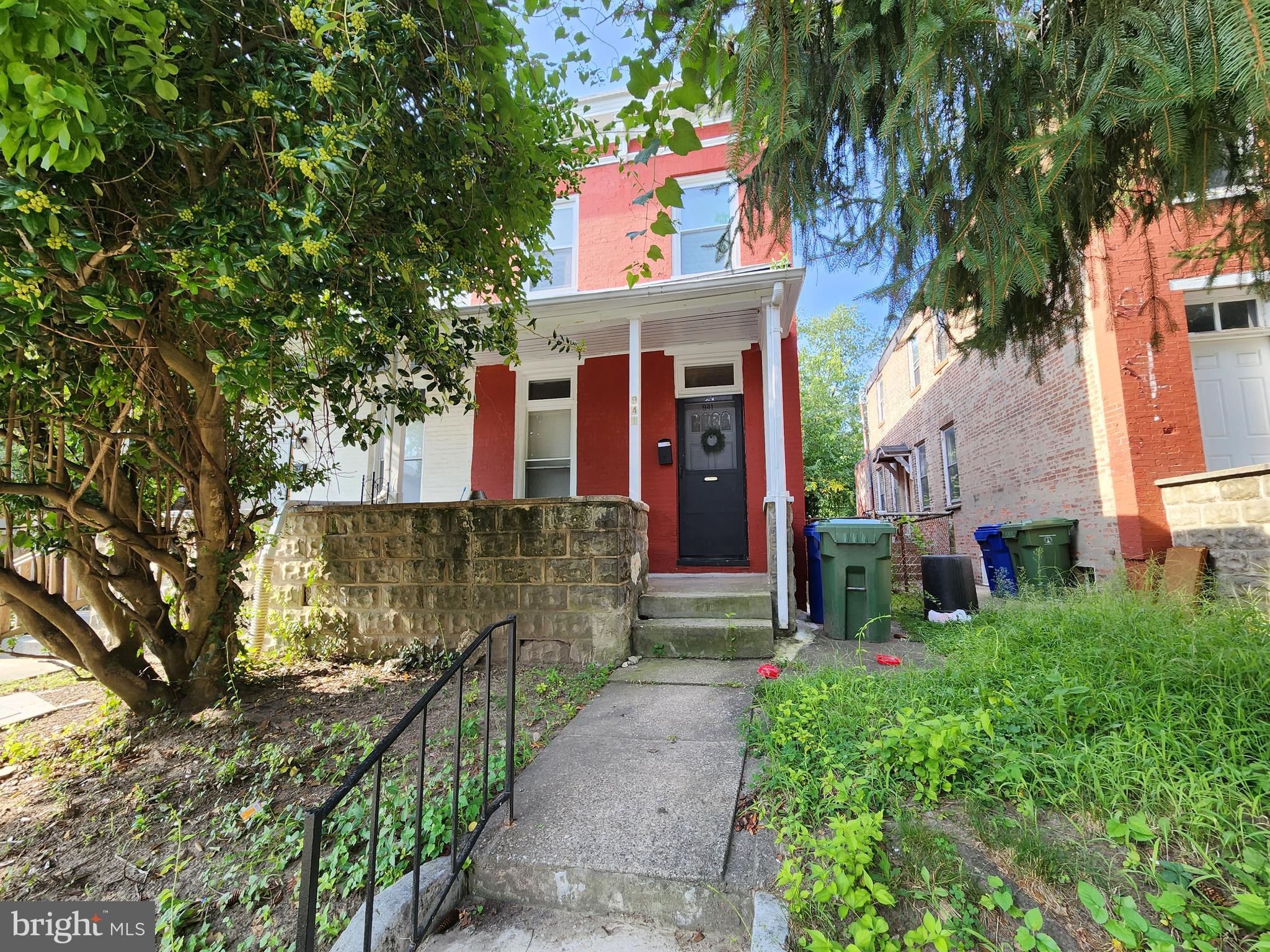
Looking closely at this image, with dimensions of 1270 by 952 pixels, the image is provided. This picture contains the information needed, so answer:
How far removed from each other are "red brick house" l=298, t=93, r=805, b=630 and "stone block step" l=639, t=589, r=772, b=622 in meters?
0.81

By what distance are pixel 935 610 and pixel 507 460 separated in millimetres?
5245

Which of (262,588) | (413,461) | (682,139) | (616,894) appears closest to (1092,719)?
(616,894)

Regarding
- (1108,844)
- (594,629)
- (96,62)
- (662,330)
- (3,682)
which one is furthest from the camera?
(662,330)

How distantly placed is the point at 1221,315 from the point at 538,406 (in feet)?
26.4

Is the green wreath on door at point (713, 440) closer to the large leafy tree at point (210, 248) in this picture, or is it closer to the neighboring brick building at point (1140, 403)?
the neighboring brick building at point (1140, 403)

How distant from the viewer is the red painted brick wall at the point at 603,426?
674 centimetres

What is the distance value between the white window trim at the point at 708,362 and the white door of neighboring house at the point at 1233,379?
4.90m

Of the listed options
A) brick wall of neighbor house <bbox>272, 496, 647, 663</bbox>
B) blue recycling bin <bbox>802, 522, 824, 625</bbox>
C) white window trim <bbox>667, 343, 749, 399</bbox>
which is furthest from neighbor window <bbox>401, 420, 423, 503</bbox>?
blue recycling bin <bbox>802, 522, 824, 625</bbox>

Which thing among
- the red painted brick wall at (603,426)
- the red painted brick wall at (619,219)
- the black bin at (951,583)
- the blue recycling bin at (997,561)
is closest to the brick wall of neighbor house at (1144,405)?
the blue recycling bin at (997,561)

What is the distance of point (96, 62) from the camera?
5.94ft

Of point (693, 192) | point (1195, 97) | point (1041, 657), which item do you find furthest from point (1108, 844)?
point (693, 192)

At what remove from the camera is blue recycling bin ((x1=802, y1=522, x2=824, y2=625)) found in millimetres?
5004

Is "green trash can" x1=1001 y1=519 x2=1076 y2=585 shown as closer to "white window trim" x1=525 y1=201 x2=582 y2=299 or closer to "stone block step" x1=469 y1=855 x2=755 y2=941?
"stone block step" x1=469 y1=855 x2=755 y2=941

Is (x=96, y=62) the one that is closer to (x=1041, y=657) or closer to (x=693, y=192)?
(x=1041, y=657)
